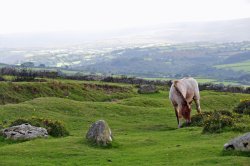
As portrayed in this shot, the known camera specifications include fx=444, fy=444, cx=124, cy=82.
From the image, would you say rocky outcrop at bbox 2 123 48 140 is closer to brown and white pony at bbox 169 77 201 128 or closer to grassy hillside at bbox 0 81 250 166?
grassy hillside at bbox 0 81 250 166

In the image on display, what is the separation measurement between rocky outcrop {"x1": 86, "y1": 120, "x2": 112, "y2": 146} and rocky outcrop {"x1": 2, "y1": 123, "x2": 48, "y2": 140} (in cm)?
359

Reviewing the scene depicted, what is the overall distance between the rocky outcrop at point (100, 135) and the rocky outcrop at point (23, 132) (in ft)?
11.8

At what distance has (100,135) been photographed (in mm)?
22719

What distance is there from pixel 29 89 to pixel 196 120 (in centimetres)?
3044

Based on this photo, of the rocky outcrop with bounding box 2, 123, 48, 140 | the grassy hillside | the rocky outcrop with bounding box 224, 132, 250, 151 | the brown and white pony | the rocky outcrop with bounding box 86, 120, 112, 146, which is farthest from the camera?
the brown and white pony

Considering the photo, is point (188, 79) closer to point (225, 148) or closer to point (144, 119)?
point (144, 119)

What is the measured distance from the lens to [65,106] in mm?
41031

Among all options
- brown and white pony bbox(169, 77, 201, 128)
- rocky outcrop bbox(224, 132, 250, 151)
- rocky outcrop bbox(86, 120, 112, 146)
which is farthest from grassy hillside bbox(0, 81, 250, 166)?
brown and white pony bbox(169, 77, 201, 128)

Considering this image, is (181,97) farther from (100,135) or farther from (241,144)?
(241,144)

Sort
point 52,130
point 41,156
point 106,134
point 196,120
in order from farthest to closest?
point 196,120 → point 52,130 → point 106,134 → point 41,156

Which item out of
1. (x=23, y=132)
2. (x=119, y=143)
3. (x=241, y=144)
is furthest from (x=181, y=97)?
(x=241, y=144)

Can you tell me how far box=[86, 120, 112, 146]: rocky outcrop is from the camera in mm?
22625

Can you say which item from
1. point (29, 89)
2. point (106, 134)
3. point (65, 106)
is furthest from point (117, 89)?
point (106, 134)

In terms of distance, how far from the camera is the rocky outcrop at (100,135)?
74.2 feet
